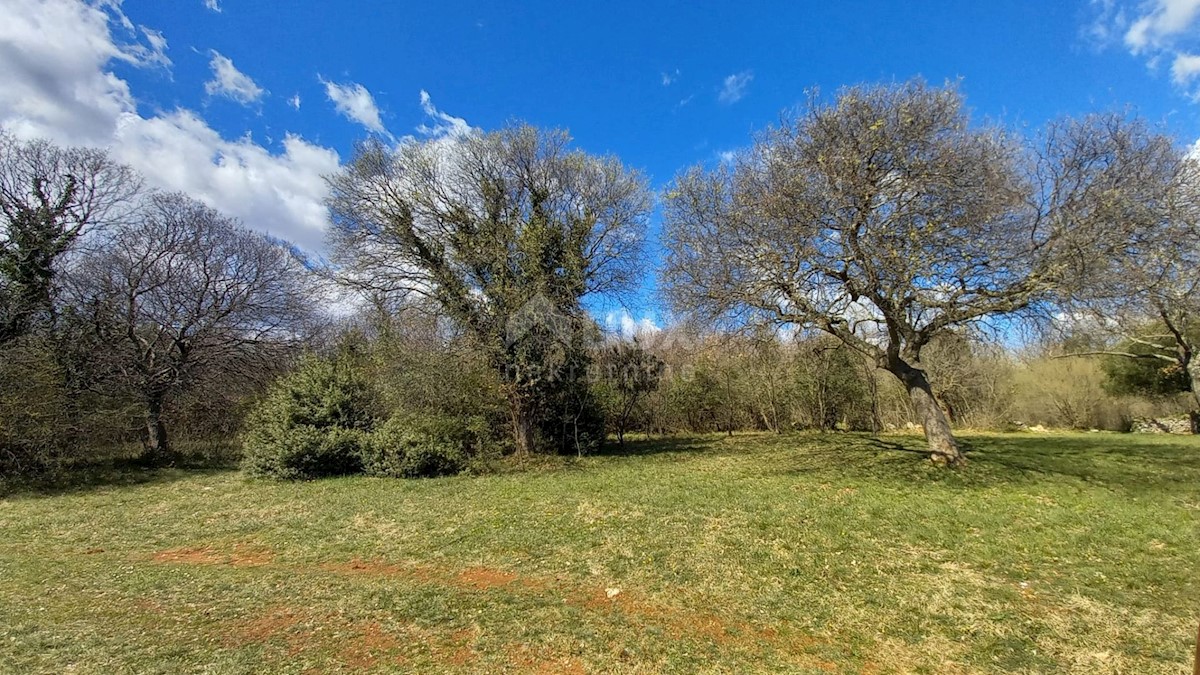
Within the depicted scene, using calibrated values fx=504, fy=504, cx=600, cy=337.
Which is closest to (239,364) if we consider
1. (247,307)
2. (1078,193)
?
(247,307)

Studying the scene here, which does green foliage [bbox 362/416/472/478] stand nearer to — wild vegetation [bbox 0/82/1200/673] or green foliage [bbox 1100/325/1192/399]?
wild vegetation [bbox 0/82/1200/673]

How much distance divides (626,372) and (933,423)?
374 inches

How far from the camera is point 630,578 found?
4773mm

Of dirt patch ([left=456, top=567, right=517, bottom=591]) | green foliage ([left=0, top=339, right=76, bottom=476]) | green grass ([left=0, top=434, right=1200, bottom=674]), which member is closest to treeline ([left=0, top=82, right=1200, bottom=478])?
green foliage ([left=0, top=339, right=76, bottom=476])

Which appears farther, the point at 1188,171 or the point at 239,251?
the point at 239,251

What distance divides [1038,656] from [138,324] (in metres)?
21.9

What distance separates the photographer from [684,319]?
11.6m

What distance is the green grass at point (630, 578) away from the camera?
11.0ft

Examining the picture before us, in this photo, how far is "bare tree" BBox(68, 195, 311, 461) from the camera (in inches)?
580

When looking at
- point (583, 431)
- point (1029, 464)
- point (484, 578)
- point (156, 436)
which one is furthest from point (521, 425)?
point (156, 436)

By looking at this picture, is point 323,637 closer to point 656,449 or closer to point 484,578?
point 484,578

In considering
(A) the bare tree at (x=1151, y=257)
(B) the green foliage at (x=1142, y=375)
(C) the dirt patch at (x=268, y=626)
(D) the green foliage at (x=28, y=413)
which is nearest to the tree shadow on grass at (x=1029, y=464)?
(A) the bare tree at (x=1151, y=257)

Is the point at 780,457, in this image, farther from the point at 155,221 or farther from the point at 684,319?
the point at 155,221

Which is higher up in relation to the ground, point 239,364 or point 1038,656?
point 239,364
